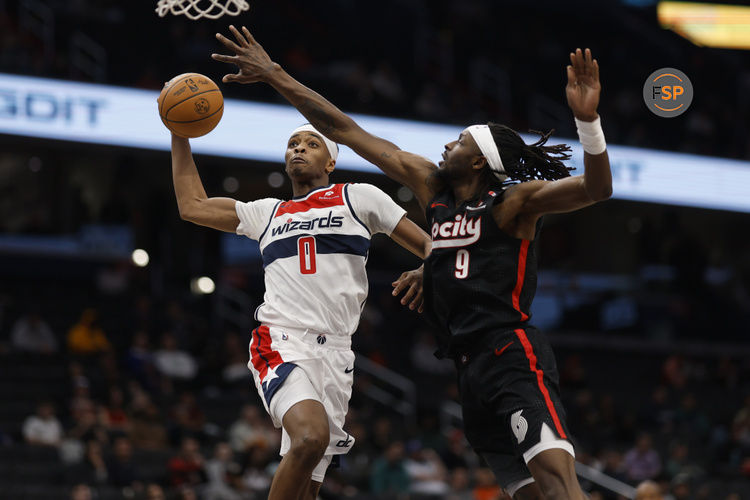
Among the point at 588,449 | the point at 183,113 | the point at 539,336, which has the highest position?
the point at 183,113

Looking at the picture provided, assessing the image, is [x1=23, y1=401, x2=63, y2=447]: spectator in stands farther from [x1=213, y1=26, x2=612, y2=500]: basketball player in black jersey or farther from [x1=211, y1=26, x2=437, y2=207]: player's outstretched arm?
[x1=213, y1=26, x2=612, y2=500]: basketball player in black jersey

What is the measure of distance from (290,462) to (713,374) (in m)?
19.3

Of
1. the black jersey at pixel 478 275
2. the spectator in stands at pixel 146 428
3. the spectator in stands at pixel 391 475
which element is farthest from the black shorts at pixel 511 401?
the spectator in stands at pixel 146 428

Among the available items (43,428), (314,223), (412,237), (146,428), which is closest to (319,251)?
(314,223)

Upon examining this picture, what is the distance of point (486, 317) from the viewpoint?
5.91 meters

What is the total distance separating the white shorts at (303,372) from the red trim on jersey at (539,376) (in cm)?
133

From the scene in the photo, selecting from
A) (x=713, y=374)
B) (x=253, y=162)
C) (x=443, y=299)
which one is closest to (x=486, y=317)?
(x=443, y=299)

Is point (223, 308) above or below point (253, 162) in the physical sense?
below

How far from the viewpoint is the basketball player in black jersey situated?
18.0 feet

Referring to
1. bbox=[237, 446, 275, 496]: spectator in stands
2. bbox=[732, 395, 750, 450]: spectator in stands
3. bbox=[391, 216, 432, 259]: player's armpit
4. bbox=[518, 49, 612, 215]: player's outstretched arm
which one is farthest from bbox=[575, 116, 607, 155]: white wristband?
bbox=[732, 395, 750, 450]: spectator in stands

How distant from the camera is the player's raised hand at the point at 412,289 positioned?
6383mm

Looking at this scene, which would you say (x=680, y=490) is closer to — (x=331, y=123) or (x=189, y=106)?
(x=331, y=123)

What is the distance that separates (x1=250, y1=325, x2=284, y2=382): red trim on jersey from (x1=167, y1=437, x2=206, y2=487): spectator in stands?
757 centimetres

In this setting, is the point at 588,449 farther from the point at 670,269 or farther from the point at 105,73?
the point at 105,73
